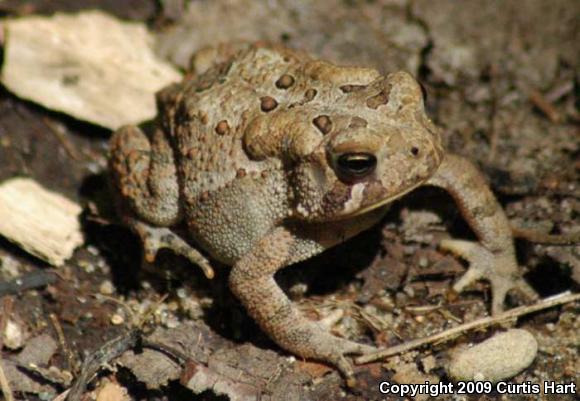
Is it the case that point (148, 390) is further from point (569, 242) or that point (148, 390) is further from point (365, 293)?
point (569, 242)

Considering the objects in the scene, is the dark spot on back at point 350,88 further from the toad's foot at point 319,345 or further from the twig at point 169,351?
the twig at point 169,351

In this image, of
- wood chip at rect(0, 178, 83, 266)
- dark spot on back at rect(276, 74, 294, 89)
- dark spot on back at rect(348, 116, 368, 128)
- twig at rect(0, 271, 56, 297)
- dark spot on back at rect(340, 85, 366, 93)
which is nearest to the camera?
dark spot on back at rect(348, 116, 368, 128)

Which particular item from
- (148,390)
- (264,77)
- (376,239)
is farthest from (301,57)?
(148,390)

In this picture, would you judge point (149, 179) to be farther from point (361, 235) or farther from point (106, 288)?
point (361, 235)

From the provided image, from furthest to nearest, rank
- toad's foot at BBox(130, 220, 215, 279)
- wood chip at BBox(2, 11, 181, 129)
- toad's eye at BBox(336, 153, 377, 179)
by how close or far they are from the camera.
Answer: wood chip at BBox(2, 11, 181, 129), toad's foot at BBox(130, 220, 215, 279), toad's eye at BBox(336, 153, 377, 179)

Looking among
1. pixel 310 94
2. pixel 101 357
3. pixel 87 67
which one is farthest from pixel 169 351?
pixel 87 67

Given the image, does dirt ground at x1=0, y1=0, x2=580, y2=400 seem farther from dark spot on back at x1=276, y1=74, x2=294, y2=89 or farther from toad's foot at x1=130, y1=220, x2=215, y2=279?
dark spot on back at x1=276, y1=74, x2=294, y2=89

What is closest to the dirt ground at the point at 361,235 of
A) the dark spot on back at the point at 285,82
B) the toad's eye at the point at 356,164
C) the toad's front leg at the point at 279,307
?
the toad's front leg at the point at 279,307

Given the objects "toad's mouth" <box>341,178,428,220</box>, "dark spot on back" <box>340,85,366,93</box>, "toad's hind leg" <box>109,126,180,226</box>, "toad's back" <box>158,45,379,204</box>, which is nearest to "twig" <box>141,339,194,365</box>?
"toad's hind leg" <box>109,126,180,226</box>
